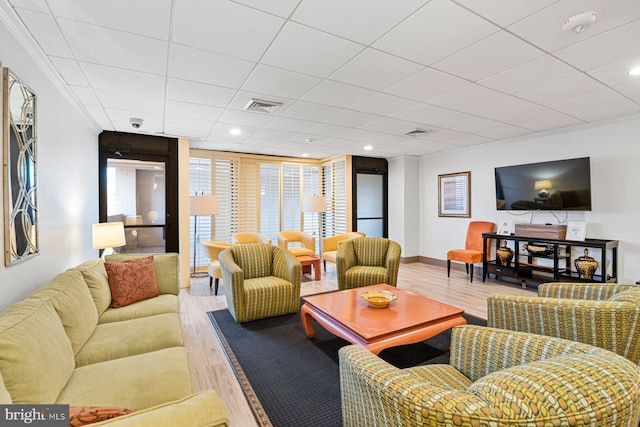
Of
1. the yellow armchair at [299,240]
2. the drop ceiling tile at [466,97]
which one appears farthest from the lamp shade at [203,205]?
the drop ceiling tile at [466,97]

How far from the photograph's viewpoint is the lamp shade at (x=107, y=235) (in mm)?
3171

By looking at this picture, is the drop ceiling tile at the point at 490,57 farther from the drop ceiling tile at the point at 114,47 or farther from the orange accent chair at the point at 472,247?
the orange accent chair at the point at 472,247

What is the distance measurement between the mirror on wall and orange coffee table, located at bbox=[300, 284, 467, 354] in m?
2.21

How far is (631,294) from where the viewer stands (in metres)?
1.70

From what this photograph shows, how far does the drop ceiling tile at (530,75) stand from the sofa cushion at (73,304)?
11.8ft

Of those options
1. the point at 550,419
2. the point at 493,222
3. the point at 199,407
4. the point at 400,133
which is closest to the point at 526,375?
the point at 550,419

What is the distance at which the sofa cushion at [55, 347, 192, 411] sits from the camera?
1309 mm

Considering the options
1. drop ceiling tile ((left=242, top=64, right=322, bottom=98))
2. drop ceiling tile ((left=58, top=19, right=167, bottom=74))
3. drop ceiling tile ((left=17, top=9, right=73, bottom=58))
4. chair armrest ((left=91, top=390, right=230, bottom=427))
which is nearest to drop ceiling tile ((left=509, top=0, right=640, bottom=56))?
drop ceiling tile ((left=242, top=64, right=322, bottom=98))

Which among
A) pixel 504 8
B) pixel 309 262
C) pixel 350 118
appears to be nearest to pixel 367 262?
pixel 309 262

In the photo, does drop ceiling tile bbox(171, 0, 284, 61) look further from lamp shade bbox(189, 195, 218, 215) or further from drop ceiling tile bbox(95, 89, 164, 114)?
lamp shade bbox(189, 195, 218, 215)

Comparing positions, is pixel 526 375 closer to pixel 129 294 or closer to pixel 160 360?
pixel 160 360

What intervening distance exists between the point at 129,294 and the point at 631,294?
11.9ft

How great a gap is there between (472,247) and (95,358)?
5.67 m

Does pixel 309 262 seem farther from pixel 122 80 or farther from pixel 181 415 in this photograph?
pixel 181 415
